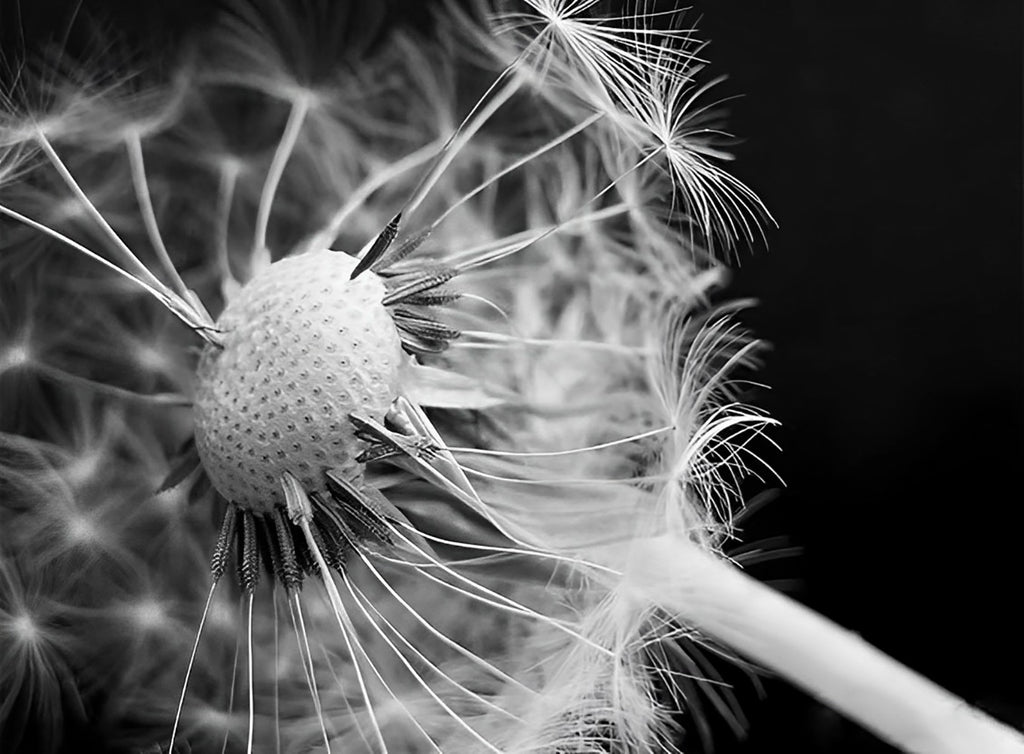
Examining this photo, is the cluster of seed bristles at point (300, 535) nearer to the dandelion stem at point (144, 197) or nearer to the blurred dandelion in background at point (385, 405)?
the blurred dandelion in background at point (385, 405)

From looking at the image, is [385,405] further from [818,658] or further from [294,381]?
[818,658]

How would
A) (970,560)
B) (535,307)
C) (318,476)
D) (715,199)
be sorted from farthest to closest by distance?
(970,560) → (535,307) → (715,199) → (318,476)

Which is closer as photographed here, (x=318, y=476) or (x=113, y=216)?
(x=318, y=476)

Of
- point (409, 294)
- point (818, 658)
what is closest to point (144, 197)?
point (409, 294)

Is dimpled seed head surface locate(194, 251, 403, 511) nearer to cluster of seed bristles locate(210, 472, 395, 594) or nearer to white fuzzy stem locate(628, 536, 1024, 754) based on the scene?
cluster of seed bristles locate(210, 472, 395, 594)

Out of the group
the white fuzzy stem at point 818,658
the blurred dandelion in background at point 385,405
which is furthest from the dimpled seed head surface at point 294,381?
the white fuzzy stem at point 818,658

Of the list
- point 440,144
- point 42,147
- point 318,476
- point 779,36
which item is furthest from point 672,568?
point 779,36

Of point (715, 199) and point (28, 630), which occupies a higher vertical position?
point (715, 199)

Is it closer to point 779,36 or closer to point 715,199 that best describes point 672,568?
point 715,199

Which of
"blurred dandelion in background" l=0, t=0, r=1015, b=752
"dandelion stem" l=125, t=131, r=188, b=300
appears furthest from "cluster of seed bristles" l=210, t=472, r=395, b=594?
"dandelion stem" l=125, t=131, r=188, b=300
